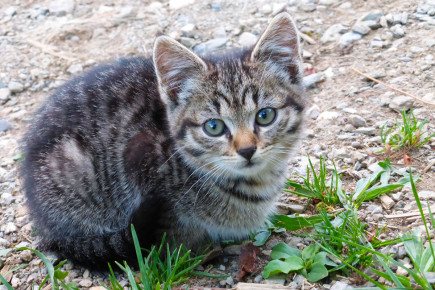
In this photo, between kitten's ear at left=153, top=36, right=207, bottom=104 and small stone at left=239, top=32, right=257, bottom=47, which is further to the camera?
small stone at left=239, top=32, right=257, bottom=47

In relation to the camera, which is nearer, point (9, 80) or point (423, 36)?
point (423, 36)

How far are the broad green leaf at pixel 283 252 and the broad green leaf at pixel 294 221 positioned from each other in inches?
7.6

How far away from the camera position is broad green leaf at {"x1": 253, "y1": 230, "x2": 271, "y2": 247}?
3.29 metres

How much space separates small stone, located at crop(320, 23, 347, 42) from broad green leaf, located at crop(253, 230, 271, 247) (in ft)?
9.17

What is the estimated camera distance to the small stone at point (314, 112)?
→ 4367mm

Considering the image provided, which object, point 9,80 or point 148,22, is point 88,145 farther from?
point 148,22

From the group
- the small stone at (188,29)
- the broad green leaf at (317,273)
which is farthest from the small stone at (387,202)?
the small stone at (188,29)

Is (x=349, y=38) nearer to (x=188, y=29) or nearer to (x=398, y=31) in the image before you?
(x=398, y=31)

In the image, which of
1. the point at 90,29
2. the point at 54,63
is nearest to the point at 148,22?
the point at 90,29

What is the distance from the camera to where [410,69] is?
4465 mm

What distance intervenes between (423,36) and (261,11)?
6.60 ft

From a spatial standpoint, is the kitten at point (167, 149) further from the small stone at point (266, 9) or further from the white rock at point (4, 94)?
the small stone at point (266, 9)

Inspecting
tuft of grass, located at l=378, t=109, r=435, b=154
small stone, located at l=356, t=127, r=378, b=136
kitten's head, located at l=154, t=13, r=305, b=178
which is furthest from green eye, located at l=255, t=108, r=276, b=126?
small stone, located at l=356, t=127, r=378, b=136

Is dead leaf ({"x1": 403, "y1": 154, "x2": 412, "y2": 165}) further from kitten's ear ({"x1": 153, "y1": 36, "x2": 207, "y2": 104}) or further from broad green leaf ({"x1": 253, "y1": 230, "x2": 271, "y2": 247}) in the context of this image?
kitten's ear ({"x1": 153, "y1": 36, "x2": 207, "y2": 104})
